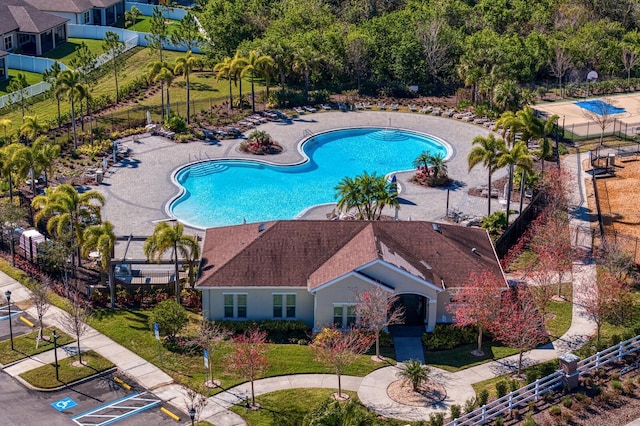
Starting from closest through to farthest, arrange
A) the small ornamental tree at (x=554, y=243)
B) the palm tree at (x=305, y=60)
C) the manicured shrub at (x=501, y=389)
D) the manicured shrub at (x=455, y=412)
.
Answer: the manicured shrub at (x=455, y=412), the manicured shrub at (x=501, y=389), the small ornamental tree at (x=554, y=243), the palm tree at (x=305, y=60)

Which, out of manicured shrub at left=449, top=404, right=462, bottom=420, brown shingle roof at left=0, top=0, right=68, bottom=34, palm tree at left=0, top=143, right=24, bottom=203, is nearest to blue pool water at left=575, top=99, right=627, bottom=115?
manicured shrub at left=449, top=404, right=462, bottom=420

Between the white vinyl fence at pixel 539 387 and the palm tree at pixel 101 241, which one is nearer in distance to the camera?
the white vinyl fence at pixel 539 387

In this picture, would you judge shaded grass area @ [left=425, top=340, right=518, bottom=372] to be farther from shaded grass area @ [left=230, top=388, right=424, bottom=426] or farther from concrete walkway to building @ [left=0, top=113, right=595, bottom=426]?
shaded grass area @ [left=230, top=388, right=424, bottom=426]

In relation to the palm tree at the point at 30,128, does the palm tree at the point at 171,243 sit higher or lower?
lower

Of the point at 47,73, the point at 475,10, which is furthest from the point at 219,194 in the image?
the point at 475,10

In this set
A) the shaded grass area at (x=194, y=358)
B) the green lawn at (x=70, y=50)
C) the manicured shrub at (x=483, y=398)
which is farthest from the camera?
the green lawn at (x=70, y=50)

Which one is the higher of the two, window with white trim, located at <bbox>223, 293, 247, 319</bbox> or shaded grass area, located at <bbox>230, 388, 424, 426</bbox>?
window with white trim, located at <bbox>223, 293, 247, 319</bbox>

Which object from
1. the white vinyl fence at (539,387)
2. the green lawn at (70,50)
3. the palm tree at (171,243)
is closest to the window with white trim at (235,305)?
the palm tree at (171,243)

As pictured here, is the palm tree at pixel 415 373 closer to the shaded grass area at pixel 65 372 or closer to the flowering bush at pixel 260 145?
the shaded grass area at pixel 65 372
